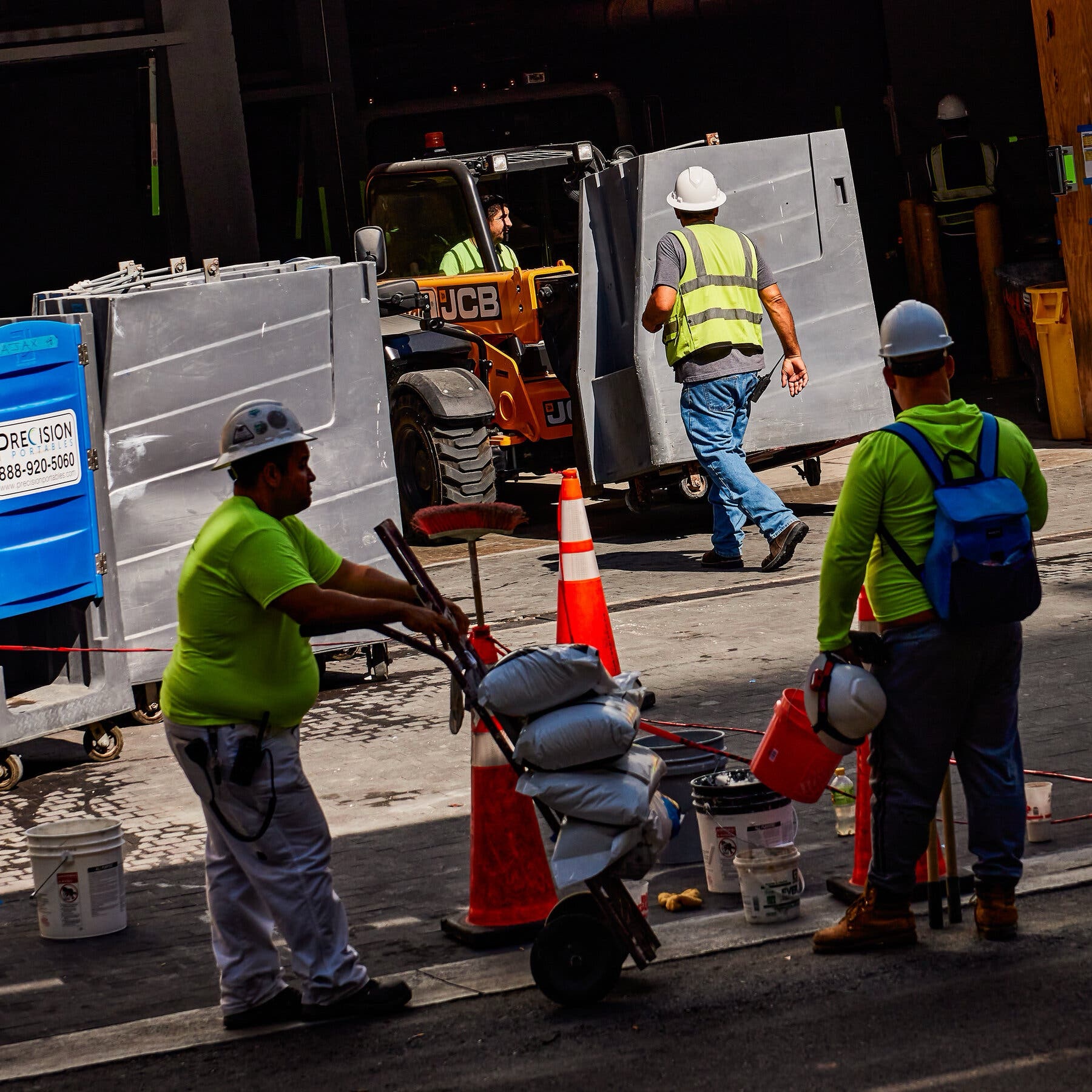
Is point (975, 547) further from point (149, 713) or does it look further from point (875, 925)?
point (149, 713)

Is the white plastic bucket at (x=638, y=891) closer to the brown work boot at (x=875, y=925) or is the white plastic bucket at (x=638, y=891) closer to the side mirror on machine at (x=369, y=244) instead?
the brown work boot at (x=875, y=925)

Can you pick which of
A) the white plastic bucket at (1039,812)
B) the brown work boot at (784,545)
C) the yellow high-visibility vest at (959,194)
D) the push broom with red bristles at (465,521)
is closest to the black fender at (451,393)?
the brown work boot at (784,545)

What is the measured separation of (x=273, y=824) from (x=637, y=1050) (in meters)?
1.13

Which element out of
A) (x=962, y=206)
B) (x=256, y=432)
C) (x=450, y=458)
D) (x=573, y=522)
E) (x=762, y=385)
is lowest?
(x=573, y=522)

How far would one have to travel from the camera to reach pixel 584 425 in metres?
12.1

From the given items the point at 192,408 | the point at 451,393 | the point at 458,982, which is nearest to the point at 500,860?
the point at 458,982

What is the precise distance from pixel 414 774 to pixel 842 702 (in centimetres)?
294

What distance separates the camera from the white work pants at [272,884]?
16.0 feet

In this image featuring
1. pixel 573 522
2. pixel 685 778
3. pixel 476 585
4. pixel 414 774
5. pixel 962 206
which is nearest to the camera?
pixel 476 585

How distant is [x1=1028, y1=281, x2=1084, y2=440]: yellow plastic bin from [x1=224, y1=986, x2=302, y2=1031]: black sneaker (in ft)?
34.3

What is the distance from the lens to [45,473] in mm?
7750

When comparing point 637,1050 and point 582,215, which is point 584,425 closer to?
point 582,215

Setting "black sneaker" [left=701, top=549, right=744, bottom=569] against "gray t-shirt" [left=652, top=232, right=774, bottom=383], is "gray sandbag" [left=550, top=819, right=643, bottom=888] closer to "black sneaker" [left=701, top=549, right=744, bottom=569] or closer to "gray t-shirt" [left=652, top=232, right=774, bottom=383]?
"gray t-shirt" [left=652, top=232, right=774, bottom=383]

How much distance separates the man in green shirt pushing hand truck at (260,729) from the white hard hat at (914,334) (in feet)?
4.71
